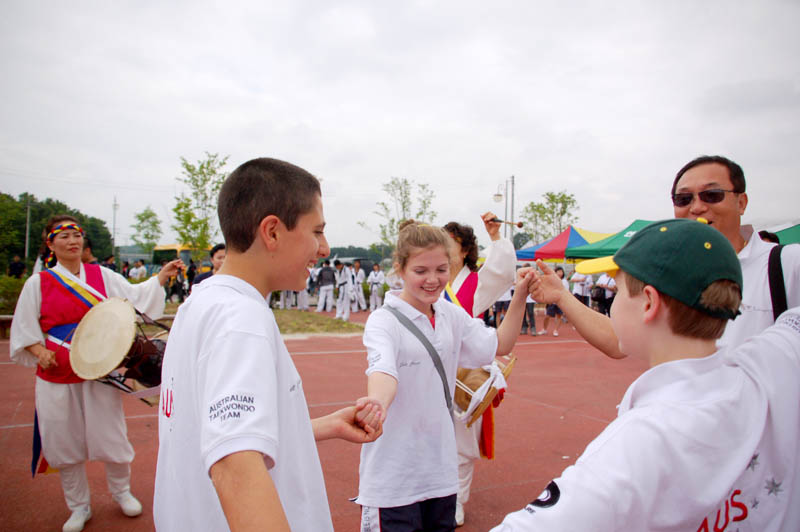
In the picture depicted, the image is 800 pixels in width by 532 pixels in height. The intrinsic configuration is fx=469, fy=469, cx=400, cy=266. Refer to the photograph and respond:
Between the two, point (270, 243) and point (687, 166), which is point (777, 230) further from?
point (270, 243)

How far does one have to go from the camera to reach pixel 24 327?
142 inches

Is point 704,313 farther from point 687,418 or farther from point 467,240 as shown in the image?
point 467,240

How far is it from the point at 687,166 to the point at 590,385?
6.30 metres

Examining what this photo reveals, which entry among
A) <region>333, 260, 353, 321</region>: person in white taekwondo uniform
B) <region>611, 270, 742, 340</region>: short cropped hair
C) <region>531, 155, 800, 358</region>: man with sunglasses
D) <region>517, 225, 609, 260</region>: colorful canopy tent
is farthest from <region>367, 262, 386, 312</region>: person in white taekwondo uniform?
<region>611, 270, 742, 340</region>: short cropped hair

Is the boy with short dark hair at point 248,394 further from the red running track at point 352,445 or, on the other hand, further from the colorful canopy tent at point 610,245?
the colorful canopy tent at point 610,245

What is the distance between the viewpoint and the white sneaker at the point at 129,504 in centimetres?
368

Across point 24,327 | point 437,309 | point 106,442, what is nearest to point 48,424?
point 106,442

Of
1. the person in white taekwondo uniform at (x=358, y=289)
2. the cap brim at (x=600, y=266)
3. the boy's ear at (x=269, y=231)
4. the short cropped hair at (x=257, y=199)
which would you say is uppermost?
the short cropped hair at (x=257, y=199)

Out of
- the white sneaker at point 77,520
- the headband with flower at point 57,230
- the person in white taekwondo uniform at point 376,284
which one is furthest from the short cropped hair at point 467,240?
the person in white taekwondo uniform at point 376,284

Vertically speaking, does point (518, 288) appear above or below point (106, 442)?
above

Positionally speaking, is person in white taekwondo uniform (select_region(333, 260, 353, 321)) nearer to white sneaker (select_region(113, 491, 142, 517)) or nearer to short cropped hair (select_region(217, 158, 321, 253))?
white sneaker (select_region(113, 491, 142, 517))

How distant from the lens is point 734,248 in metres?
2.13

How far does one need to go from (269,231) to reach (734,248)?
2.04 m

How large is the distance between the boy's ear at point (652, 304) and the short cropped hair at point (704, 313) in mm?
16
